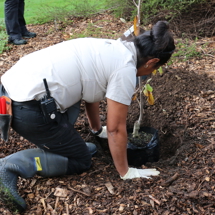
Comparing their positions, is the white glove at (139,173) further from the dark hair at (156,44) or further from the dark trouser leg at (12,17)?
the dark trouser leg at (12,17)

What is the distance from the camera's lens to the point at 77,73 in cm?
197

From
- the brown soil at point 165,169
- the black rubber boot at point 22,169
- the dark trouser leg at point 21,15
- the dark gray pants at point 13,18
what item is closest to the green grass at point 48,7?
the dark trouser leg at point 21,15

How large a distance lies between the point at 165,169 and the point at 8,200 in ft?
4.31

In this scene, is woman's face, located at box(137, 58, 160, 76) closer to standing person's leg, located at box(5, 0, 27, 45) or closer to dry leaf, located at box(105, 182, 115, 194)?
dry leaf, located at box(105, 182, 115, 194)

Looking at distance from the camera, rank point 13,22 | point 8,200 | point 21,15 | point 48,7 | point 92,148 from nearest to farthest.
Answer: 1. point 8,200
2. point 92,148
3. point 13,22
4. point 21,15
5. point 48,7

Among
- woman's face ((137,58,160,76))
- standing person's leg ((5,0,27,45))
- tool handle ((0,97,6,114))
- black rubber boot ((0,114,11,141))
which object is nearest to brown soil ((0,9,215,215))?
black rubber boot ((0,114,11,141))

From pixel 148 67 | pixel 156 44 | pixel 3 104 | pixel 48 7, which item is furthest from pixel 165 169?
pixel 48 7

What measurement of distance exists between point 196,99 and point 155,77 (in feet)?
2.24

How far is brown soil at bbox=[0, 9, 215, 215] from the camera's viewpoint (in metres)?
2.00

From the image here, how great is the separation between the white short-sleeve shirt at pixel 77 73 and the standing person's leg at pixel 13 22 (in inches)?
140

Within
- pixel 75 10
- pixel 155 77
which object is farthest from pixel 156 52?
pixel 75 10

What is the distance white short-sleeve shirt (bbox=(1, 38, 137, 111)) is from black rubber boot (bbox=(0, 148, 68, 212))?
18.2 inches

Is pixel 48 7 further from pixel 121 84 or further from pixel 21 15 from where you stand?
pixel 121 84

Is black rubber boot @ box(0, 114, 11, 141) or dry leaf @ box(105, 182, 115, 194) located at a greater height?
black rubber boot @ box(0, 114, 11, 141)
